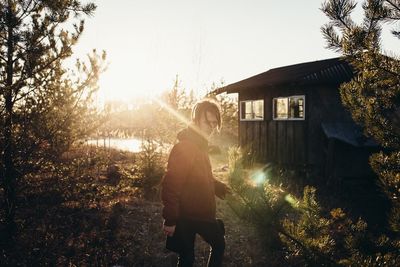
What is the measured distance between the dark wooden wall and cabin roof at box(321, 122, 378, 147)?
421 millimetres

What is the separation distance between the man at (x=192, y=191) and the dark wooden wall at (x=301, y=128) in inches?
403

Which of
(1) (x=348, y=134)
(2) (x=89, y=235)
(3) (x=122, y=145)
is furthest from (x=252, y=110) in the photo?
(3) (x=122, y=145)

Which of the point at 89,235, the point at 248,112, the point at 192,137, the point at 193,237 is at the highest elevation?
the point at 248,112

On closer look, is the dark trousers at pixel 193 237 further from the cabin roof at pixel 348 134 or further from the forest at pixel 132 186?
the cabin roof at pixel 348 134

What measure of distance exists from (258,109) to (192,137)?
12439 mm

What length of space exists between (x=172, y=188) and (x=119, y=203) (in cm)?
517

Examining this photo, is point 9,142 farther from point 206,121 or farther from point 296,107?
point 296,107

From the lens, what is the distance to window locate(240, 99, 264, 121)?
1504 cm

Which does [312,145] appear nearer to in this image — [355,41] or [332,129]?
[332,129]

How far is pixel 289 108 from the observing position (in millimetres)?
13562

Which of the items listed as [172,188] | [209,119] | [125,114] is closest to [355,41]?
[209,119]

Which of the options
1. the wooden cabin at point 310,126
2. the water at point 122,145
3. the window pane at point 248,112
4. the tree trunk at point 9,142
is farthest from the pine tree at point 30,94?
the water at point 122,145

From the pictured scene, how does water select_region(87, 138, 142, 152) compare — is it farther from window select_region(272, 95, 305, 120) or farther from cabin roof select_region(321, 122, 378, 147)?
cabin roof select_region(321, 122, 378, 147)

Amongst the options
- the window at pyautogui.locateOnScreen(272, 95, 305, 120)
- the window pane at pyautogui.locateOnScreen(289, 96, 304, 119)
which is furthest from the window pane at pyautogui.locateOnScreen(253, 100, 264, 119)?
the window pane at pyautogui.locateOnScreen(289, 96, 304, 119)
